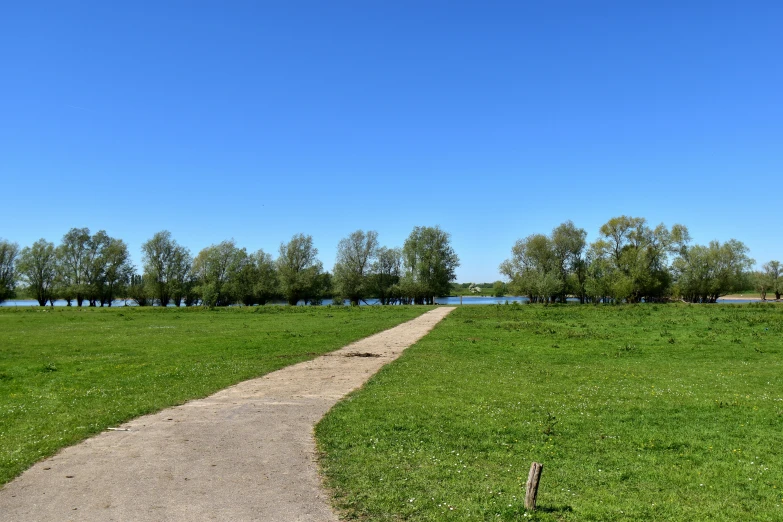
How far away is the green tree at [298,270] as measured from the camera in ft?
300

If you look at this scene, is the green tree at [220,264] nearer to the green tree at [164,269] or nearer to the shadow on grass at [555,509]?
the green tree at [164,269]

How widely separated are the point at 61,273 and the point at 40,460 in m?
109

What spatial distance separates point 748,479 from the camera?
7.45m

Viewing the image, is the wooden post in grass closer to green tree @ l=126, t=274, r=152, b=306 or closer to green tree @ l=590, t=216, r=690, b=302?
green tree @ l=590, t=216, r=690, b=302

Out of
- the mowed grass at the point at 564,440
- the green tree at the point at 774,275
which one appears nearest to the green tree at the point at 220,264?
the mowed grass at the point at 564,440

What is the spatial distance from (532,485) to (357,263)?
294 ft

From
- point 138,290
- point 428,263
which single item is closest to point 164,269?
point 138,290

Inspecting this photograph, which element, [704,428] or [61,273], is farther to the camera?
[61,273]

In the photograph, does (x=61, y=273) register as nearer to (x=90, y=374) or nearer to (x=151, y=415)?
(x=90, y=374)

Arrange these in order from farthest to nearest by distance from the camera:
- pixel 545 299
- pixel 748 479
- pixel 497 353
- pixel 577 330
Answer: pixel 545 299, pixel 577 330, pixel 497 353, pixel 748 479

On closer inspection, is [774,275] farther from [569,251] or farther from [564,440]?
[564,440]

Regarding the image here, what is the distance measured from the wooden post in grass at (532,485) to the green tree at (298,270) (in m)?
87.1

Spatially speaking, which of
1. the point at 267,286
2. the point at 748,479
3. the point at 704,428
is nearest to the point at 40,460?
the point at 748,479

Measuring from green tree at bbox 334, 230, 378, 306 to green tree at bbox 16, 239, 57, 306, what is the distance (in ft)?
198
